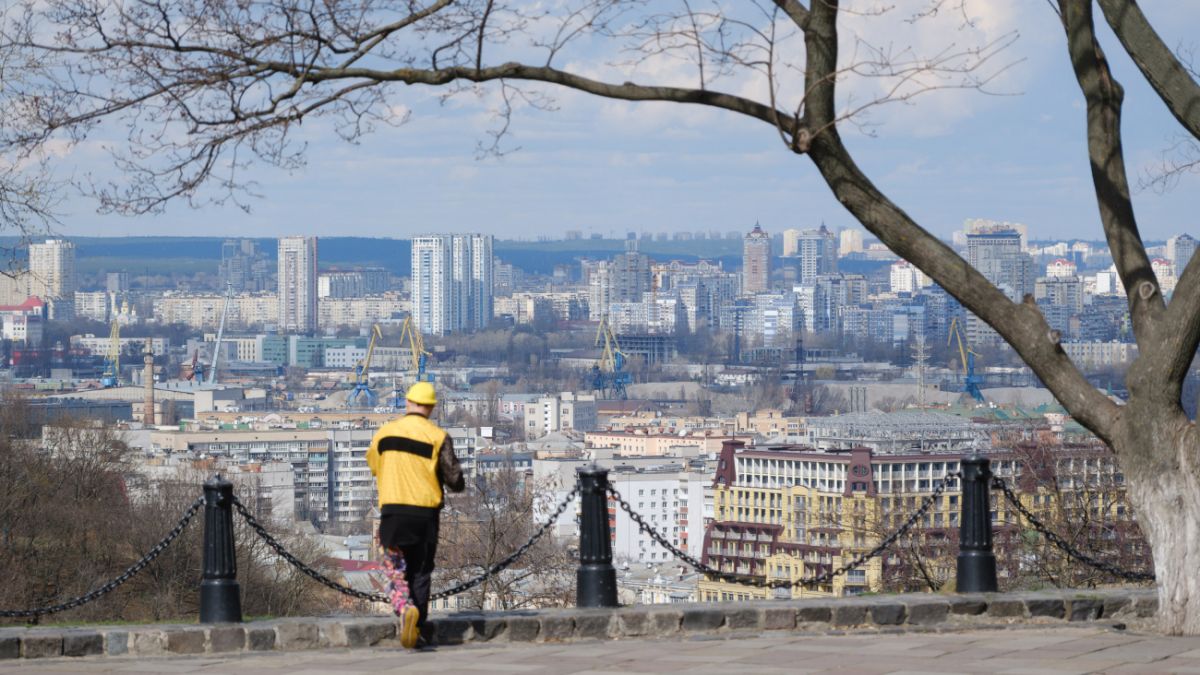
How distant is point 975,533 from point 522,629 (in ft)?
7.59

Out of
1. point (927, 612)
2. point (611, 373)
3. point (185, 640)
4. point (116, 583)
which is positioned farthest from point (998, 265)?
point (185, 640)

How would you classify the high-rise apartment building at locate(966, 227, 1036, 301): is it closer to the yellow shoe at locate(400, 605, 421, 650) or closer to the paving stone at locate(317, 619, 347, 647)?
the paving stone at locate(317, 619, 347, 647)

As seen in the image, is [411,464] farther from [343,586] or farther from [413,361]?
[413,361]

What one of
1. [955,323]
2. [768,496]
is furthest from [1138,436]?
[955,323]

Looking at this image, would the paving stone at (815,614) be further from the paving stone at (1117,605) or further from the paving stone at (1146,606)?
the paving stone at (1146,606)

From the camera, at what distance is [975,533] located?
863 centimetres

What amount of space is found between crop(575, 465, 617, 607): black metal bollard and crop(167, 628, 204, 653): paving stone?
1659mm

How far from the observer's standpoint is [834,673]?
6656 mm

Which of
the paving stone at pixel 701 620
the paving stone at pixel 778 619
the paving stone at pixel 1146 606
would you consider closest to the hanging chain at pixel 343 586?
the paving stone at pixel 701 620

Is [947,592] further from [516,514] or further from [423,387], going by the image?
[516,514]

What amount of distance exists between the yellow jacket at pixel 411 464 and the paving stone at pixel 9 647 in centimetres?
148

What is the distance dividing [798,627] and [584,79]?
2.54 metres

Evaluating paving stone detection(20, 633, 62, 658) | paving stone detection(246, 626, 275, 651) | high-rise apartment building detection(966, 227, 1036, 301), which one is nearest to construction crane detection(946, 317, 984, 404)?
high-rise apartment building detection(966, 227, 1036, 301)

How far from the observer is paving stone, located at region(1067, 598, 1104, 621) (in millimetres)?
8320
